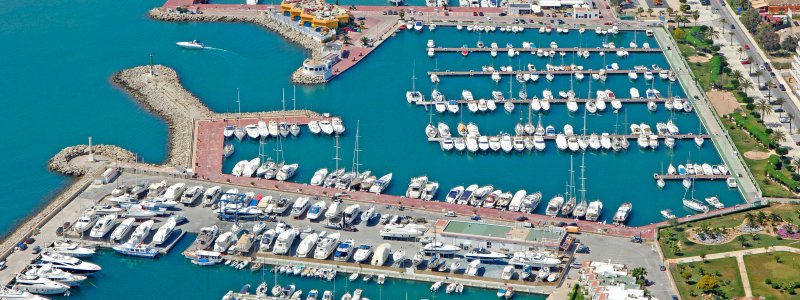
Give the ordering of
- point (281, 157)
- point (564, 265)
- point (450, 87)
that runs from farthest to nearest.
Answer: point (450, 87), point (281, 157), point (564, 265)

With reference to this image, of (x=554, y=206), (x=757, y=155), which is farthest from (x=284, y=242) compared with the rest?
(x=757, y=155)

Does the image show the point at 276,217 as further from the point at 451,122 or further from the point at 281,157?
the point at 451,122

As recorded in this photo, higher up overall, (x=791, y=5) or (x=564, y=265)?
(x=791, y=5)

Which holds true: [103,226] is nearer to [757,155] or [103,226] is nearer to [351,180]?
[351,180]

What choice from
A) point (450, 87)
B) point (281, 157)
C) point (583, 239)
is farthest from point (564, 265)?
point (450, 87)

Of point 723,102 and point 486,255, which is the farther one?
point 723,102

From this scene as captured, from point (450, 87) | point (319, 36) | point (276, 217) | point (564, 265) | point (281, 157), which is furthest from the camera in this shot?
point (319, 36)

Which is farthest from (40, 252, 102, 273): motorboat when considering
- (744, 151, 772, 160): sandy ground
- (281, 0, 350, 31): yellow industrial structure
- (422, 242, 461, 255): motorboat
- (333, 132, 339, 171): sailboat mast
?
(281, 0, 350, 31): yellow industrial structure
